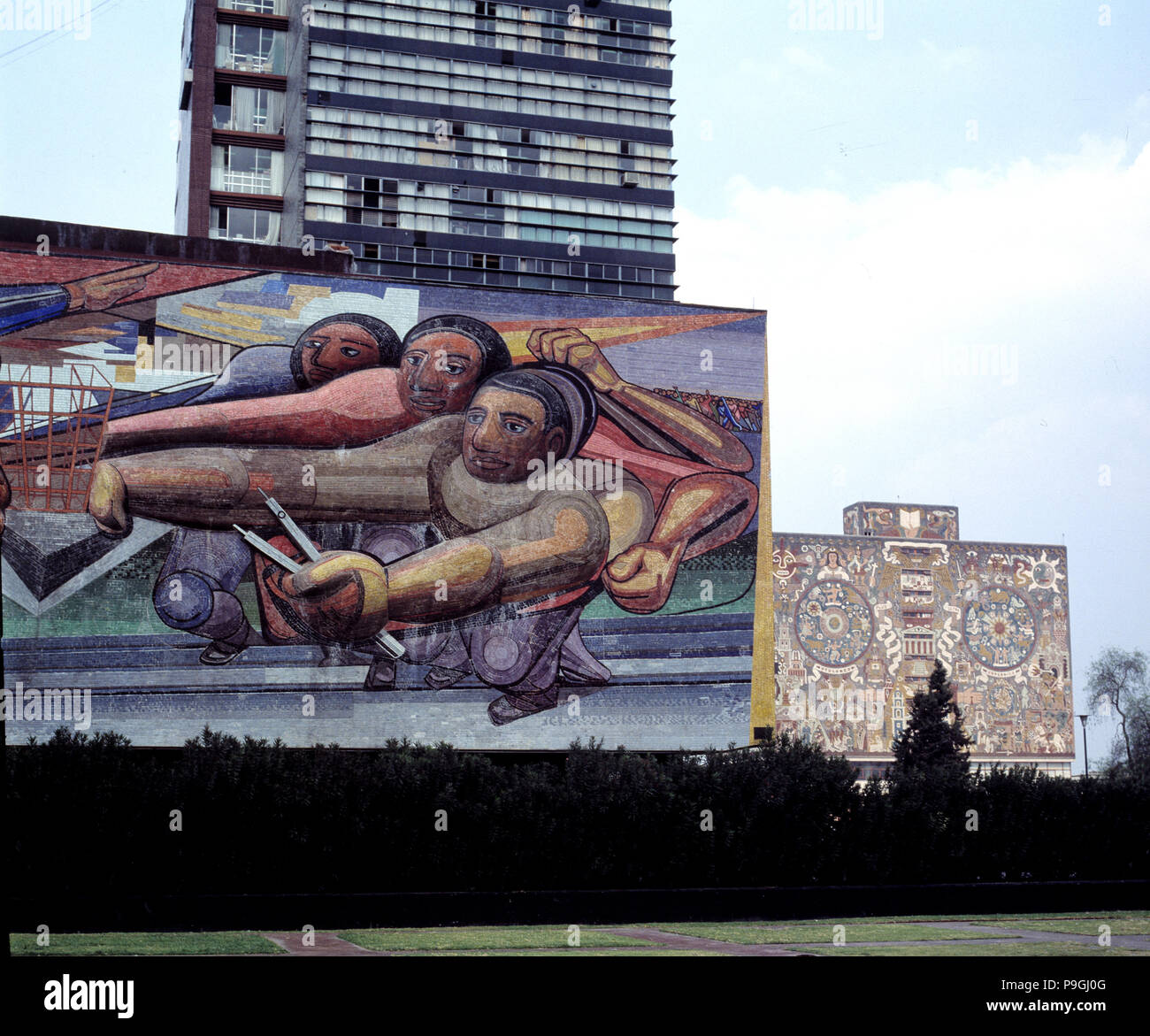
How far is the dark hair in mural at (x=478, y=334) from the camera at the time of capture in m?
33.6

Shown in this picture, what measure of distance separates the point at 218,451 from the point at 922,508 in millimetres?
63778

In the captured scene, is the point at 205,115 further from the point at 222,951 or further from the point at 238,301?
the point at 222,951

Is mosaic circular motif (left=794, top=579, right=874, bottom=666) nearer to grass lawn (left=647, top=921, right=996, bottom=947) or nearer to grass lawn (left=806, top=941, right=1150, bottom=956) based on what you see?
grass lawn (left=647, top=921, right=996, bottom=947)

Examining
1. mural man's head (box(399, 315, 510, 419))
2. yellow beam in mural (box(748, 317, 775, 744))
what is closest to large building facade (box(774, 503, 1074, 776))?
yellow beam in mural (box(748, 317, 775, 744))

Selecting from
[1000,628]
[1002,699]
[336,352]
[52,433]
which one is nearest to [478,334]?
[336,352]

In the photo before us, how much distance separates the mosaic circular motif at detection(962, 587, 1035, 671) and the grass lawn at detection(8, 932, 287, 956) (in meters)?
67.2

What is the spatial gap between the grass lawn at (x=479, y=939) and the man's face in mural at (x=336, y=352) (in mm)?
15011

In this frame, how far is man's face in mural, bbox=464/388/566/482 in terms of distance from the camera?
33.0 metres

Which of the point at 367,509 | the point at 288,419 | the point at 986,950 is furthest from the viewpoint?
the point at 367,509

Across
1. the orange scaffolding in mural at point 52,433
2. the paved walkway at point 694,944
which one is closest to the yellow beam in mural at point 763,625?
the paved walkway at point 694,944

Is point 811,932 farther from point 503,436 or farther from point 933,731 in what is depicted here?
point 933,731

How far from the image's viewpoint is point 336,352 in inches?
1296

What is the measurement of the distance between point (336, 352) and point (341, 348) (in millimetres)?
153

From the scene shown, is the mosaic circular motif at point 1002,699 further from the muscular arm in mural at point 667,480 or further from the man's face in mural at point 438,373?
the man's face in mural at point 438,373
